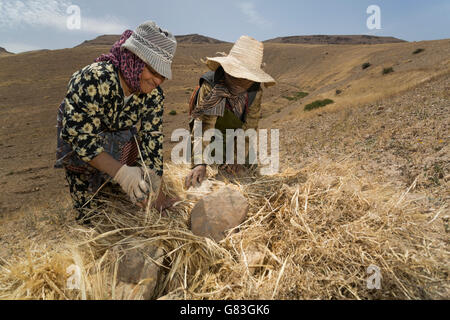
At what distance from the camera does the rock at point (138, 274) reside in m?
1.36

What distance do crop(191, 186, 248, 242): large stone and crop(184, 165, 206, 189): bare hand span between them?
494mm

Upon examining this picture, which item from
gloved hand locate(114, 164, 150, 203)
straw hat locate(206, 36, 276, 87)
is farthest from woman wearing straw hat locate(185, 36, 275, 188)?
gloved hand locate(114, 164, 150, 203)

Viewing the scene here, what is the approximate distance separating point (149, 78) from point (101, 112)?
381 millimetres

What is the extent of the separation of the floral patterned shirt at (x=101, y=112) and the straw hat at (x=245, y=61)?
2.27 ft

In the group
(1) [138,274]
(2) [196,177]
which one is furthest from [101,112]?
(1) [138,274]

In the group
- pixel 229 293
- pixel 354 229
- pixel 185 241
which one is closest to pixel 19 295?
pixel 185 241

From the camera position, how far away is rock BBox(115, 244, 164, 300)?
136cm

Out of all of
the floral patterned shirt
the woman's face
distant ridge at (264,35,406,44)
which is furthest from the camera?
distant ridge at (264,35,406,44)

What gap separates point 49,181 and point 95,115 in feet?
16.9

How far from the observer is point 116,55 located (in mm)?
1861

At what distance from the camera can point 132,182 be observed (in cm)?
176
